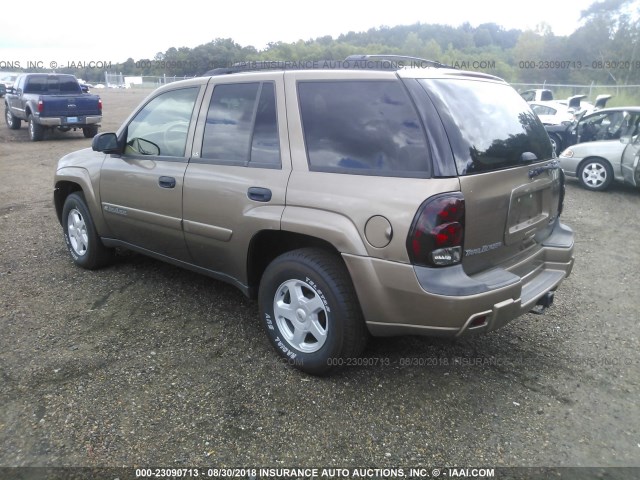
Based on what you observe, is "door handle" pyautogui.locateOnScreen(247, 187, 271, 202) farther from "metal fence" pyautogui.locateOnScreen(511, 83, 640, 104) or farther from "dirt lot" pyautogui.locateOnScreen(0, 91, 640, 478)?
"metal fence" pyautogui.locateOnScreen(511, 83, 640, 104)

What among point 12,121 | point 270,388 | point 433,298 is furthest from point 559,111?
point 12,121

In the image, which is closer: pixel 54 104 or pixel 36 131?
pixel 54 104

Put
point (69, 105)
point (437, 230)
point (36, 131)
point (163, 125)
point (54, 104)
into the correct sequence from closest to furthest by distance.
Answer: point (437, 230) → point (163, 125) → point (54, 104) → point (69, 105) → point (36, 131)

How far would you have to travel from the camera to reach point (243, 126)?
3420 mm

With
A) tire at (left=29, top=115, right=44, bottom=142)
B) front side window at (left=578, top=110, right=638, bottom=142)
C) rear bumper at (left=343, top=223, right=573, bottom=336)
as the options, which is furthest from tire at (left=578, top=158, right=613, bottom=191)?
tire at (left=29, top=115, right=44, bottom=142)

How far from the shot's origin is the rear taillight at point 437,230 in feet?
8.38

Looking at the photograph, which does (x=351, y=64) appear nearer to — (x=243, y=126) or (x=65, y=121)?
(x=243, y=126)

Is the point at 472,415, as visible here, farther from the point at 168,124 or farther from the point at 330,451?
the point at 168,124

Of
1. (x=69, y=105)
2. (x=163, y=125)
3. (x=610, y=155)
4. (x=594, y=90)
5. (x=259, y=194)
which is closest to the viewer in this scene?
(x=259, y=194)

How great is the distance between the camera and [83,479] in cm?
237

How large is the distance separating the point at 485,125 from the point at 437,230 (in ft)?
2.64

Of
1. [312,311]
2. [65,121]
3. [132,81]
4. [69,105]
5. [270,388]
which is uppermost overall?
[132,81]

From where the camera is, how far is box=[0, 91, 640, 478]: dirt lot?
2568 millimetres

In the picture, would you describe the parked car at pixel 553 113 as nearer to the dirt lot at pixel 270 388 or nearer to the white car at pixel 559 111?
the white car at pixel 559 111
